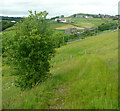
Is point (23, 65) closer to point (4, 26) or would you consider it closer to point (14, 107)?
point (14, 107)

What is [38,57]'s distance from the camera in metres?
13.1

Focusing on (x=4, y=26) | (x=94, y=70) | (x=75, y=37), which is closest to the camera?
(x=94, y=70)

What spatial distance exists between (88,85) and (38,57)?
5.82m

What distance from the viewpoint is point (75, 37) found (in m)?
107

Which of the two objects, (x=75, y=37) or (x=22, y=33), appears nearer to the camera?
(x=22, y=33)

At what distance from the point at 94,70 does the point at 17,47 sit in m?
7.81

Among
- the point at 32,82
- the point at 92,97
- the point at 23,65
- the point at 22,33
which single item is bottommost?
the point at 32,82

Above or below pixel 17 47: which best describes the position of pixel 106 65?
below

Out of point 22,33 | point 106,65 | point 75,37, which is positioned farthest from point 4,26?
point 106,65

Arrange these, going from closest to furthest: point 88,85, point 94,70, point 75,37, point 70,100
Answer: point 70,100 < point 88,85 < point 94,70 < point 75,37

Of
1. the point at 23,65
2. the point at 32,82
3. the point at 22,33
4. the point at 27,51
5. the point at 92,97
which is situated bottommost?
the point at 32,82

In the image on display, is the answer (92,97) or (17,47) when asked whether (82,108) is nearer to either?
(92,97)

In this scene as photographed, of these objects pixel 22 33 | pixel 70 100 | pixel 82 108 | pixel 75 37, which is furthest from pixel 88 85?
pixel 75 37

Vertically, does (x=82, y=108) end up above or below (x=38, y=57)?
below
